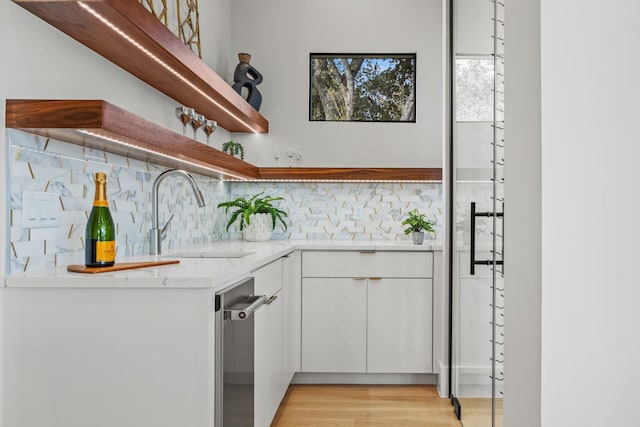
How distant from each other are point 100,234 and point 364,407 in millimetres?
1880

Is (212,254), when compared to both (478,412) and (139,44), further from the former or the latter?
(478,412)

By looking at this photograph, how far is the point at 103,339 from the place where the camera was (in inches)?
57.2

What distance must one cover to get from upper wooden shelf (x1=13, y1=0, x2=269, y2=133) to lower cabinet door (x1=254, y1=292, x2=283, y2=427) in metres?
1.12

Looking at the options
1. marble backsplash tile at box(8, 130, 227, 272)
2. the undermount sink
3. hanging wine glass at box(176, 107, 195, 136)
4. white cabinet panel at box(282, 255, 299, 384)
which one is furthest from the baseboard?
hanging wine glass at box(176, 107, 195, 136)

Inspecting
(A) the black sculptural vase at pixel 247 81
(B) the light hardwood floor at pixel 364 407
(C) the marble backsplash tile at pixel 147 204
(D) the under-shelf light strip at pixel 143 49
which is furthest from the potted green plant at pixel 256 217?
(B) the light hardwood floor at pixel 364 407

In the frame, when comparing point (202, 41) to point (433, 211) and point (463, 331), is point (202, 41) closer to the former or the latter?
point (433, 211)

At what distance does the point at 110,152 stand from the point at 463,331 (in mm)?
1880

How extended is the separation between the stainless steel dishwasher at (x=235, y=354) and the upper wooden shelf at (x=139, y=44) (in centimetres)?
96

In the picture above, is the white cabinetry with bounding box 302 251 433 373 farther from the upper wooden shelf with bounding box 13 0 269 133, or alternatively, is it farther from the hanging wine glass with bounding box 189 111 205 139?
the upper wooden shelf with bounding box 13 0 269 133

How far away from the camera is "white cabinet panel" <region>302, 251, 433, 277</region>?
10.4 feet

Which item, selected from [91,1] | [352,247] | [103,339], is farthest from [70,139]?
[352,247]

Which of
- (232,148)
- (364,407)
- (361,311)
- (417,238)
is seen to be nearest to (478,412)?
(364,407)

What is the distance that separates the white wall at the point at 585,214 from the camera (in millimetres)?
645

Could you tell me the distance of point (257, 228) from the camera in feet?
11.6
